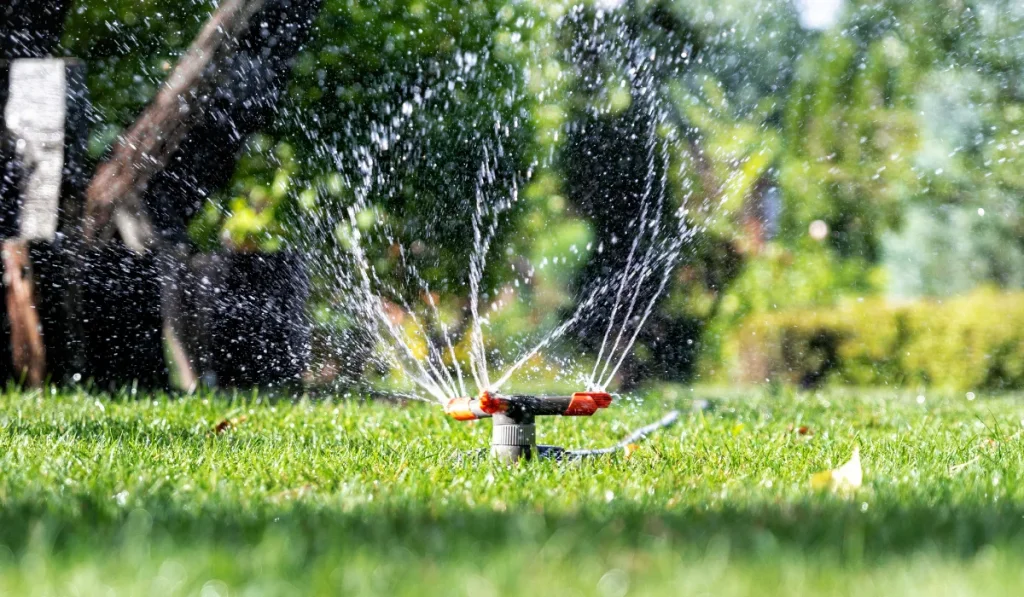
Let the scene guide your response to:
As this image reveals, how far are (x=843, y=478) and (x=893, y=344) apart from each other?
27.2ft

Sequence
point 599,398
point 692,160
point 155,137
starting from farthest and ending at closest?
point 692,160 → point 155,137 → point 599,398

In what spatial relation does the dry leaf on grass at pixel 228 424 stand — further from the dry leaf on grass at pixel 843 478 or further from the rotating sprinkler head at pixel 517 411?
the dry leaf on grass at pixel 843 478

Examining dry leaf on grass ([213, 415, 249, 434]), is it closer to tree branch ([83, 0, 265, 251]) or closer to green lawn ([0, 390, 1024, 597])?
green lawn ([0, 390, 1024, 597])

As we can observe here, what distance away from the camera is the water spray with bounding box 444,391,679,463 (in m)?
2.69

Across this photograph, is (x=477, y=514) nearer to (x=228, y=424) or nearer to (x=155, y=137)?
(x=228, y=424)

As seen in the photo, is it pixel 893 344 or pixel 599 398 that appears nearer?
pixel 599 398

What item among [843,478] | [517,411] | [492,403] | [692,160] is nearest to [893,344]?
[692,160]

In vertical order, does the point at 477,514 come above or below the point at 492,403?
below

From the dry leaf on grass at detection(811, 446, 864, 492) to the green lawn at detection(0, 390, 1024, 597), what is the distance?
5 centimetres

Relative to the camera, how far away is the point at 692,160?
11406 millimetres

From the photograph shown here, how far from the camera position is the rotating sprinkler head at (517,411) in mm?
2684

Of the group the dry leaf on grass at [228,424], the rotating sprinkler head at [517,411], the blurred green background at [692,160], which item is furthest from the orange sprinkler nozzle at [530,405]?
the blurred green background at [692,160]

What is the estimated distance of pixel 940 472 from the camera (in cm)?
286

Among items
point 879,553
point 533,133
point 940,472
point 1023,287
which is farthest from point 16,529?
point 1023,287
